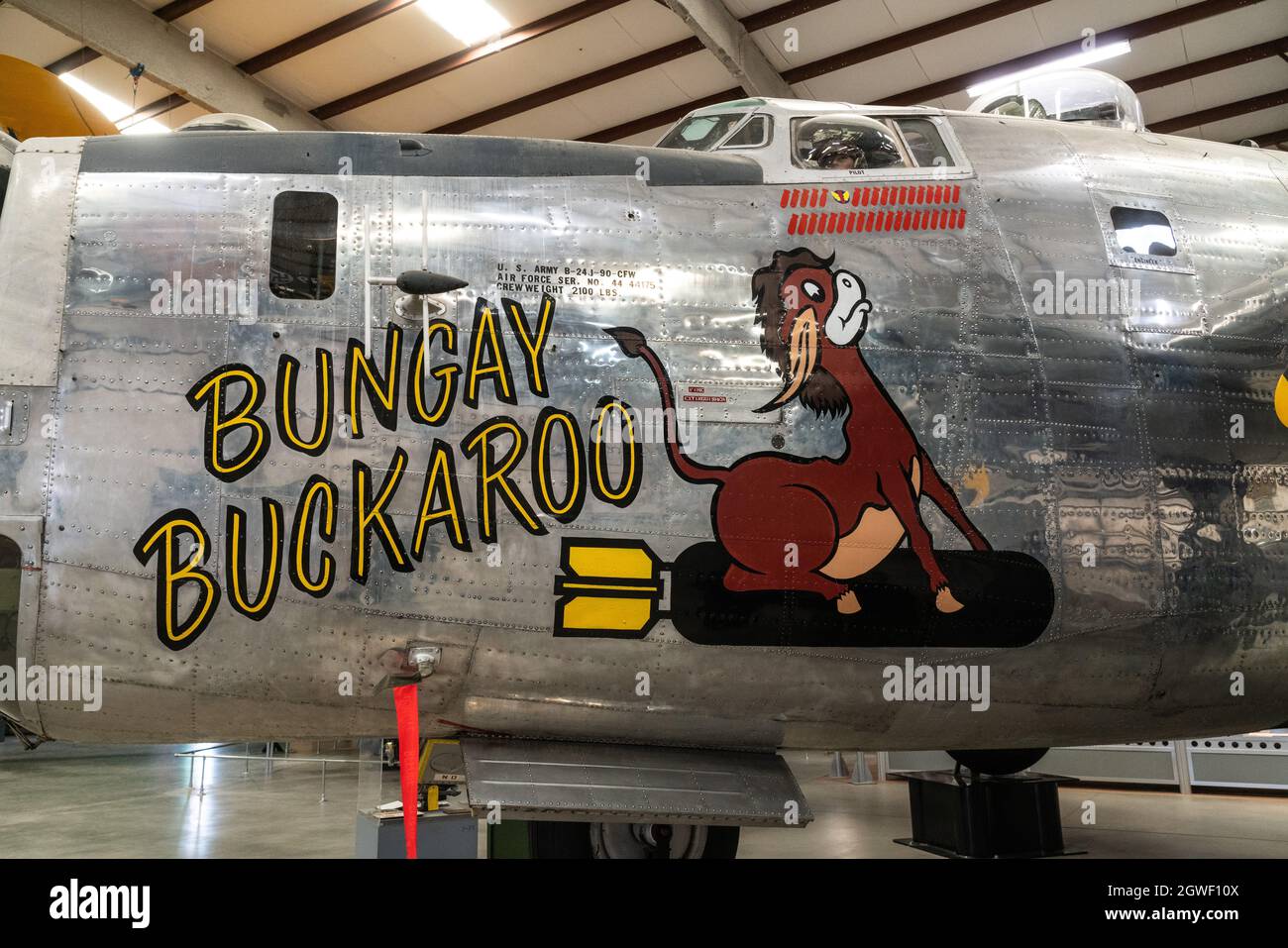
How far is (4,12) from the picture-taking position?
16.9 metres

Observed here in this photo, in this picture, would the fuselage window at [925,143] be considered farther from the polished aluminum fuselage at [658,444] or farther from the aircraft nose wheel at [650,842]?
the aircraft nose wheel at [650,842]

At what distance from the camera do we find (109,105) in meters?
20.1

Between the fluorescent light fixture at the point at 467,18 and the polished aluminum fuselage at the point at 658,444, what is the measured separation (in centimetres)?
1195

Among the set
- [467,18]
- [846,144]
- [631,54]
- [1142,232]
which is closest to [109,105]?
[467,18]

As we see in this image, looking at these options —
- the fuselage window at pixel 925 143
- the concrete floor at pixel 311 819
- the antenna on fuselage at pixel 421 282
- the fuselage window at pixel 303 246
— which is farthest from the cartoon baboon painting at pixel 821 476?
the concrete floor at pixel 311 819

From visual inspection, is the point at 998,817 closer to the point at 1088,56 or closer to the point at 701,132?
the point at 701,132

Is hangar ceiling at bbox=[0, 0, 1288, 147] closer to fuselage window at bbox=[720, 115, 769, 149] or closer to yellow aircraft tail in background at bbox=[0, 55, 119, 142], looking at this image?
yellow aircraft tail in background at bbox=[0, 55, 119, 142]

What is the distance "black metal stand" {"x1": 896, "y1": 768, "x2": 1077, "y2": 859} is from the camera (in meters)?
11.7

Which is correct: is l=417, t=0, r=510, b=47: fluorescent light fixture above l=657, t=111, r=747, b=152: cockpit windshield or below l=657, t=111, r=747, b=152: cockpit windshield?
above

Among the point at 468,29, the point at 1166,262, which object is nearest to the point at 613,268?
the point at 1166,262

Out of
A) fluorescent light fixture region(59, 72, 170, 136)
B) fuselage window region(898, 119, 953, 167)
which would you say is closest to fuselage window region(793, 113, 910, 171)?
fuselage window region(898, 119, 953, 167)

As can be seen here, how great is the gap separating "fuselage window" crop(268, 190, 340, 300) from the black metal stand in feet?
31.0
